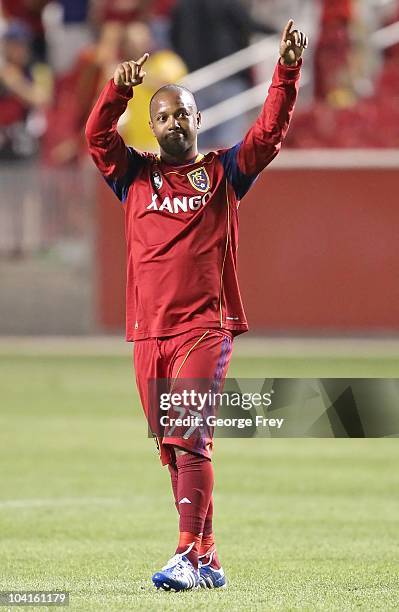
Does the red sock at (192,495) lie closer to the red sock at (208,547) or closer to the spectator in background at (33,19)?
the red sock at (208,547)

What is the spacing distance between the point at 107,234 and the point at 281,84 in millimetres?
12326

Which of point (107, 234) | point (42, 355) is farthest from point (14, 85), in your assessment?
point (42, 355)

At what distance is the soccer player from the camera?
5719 mm

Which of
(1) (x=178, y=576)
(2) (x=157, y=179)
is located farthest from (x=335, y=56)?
(1) (x=178, y=576)

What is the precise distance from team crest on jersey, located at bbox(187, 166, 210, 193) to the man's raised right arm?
0.23 meters

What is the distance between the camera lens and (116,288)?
58.3ft

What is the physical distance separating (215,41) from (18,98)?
2.47 m

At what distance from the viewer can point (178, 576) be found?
561 centimetres

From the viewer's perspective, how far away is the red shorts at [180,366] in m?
5.71

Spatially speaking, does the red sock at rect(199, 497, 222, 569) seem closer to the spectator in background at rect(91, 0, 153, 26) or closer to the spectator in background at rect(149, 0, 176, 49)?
the spectator in background at rect(91, 0, 153, 26)

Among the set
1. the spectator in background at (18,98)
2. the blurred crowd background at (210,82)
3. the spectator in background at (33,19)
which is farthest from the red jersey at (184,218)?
the spectator in background at (33,19)

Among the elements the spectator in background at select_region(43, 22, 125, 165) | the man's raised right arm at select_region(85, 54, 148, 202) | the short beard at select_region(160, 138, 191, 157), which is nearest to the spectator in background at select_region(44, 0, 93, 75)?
the spectator in background at select_region(43, 22, 125, 165)

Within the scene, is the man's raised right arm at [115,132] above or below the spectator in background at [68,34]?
below

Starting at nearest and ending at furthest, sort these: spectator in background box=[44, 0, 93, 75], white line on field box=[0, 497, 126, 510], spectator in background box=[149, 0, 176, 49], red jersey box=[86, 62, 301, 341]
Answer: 1. red jersey box=[86, 62, 301, 341]
2. white line on field box=[0, 497, 126, 510]
3. spectator in background box=[149, 0, 176, 49]
4. spectator in background box=[44, 0, 93, 75]
